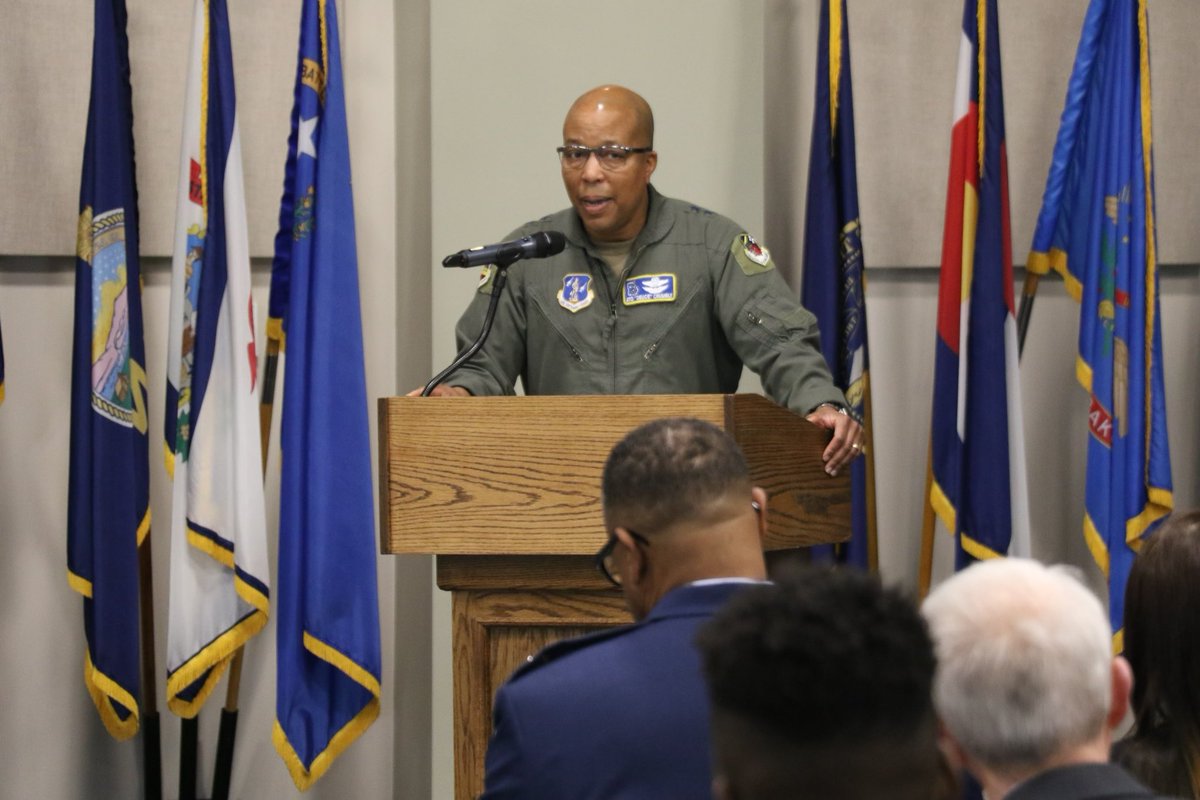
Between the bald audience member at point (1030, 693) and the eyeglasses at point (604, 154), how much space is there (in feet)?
6.36

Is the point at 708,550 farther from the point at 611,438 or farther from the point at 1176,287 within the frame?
the point at 1176,287

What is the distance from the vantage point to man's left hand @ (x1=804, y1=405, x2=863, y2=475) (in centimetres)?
252

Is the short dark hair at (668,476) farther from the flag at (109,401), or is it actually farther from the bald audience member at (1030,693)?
the flag at (109,401)

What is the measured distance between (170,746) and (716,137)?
7.51 ft

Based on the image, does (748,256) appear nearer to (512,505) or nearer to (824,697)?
(512,505)

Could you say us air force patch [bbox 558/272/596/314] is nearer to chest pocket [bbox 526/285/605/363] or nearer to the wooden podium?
chest pocket [bbox 526/285/605/363]

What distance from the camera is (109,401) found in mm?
3500

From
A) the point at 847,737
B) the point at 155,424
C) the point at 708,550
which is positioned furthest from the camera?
the point at 155,424

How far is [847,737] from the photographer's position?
33.5 inches

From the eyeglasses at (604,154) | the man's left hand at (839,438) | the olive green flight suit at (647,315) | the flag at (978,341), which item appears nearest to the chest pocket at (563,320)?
the olive green flight suit at (647,315)

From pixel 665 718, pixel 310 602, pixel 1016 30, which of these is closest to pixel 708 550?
pixel 665 718

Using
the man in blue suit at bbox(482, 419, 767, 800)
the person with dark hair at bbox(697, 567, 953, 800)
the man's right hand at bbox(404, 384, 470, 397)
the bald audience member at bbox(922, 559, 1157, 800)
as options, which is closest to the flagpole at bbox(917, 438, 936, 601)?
the man's right hand at bbox(404, 384, 470, 397)

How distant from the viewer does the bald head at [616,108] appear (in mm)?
2928

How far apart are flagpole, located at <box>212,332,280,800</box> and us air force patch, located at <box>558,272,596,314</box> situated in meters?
1.04
